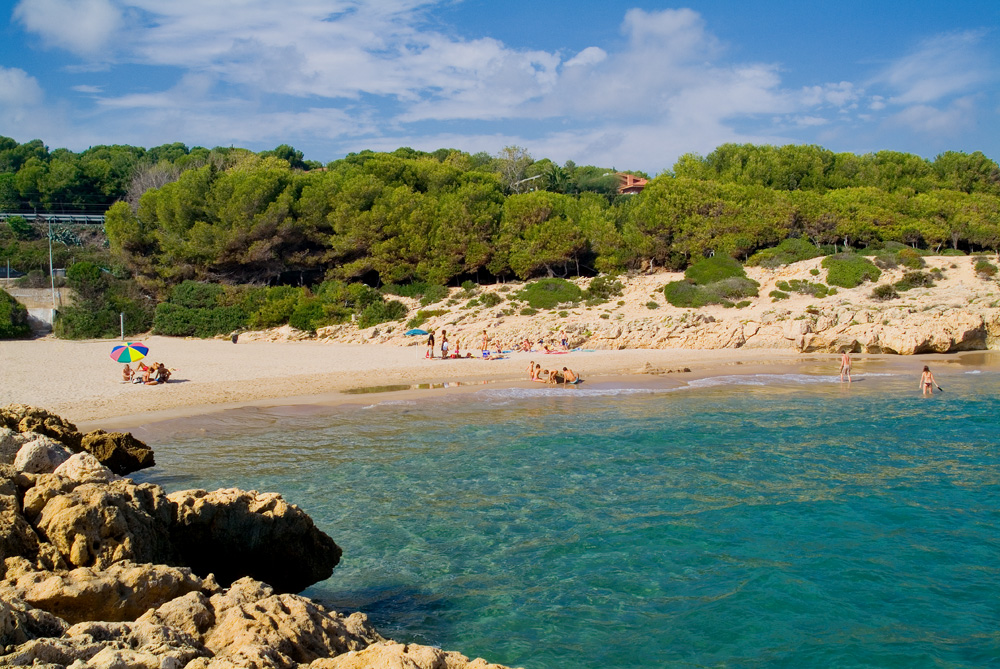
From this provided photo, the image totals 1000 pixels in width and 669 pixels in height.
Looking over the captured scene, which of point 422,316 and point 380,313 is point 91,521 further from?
point 380,313

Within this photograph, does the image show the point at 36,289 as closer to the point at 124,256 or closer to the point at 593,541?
the point at 124,256

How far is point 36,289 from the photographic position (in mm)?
39344

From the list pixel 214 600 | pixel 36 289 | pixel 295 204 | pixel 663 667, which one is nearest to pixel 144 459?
pixel 214 600

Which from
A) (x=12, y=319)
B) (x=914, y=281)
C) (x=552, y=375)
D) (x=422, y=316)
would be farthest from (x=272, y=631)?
(x=12, y=319)

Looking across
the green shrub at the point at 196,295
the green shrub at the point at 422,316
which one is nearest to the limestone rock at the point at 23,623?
the green shrub at the point at 422,316

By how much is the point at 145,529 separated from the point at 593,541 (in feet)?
18.1

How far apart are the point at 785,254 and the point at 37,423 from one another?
3460 cm

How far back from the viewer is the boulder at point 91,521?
512cm

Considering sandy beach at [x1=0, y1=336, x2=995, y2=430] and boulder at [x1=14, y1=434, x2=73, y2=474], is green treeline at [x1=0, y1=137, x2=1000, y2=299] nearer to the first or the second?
sandy beach at [x1=0, y1=336, x2=995, y2=430]

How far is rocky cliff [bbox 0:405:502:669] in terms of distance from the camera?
12.5 ft

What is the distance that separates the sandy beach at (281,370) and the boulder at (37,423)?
5.99 metres

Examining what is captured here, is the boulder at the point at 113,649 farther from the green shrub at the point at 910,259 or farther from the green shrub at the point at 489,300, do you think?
the green shrub at the point at 910,259

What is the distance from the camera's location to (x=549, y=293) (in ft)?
115

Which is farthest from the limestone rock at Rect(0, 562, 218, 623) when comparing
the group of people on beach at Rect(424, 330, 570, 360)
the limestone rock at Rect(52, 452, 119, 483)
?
the group of people on beach at Rect(424, 330, 570, 360)
